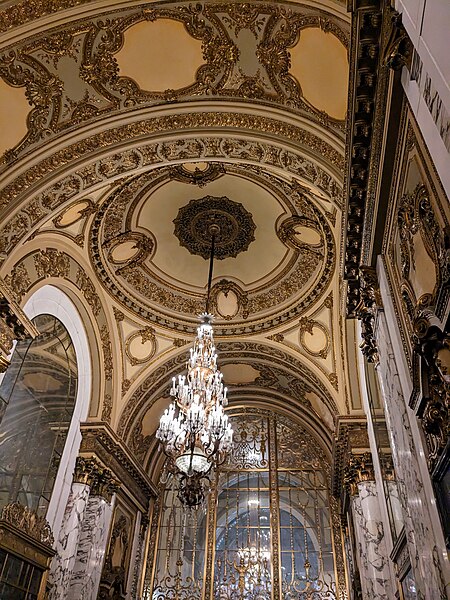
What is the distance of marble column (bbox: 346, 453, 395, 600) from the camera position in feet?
22.8

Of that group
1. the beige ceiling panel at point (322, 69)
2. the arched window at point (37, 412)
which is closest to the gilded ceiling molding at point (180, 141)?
the beige ceiling panel at point (322, 69)

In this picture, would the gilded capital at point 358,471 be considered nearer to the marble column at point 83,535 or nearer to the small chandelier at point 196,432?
the small chandelier at point 196,432

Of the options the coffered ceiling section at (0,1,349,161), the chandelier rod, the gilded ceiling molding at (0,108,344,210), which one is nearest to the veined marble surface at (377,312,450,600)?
the gilded ceiling molding at (0,108,344,210)

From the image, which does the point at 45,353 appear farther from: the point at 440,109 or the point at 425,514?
the point at 440,109

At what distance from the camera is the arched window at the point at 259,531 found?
10203 mm

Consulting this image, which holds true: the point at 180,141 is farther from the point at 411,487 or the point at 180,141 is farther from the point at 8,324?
the point at 411,487

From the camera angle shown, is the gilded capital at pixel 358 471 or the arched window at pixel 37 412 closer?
the arched window at pixel 37 412

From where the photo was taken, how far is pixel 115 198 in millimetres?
8258

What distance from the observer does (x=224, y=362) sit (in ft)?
37.1

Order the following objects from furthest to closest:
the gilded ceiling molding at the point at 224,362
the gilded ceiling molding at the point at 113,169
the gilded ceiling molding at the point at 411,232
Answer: the gilded ceiling molding at the point at 224,362 < the gilded ceiling molding at the point at 113,169 < the gilded ceiling molding at the point at 411,232

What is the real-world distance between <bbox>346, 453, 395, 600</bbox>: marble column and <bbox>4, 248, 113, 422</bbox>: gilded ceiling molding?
483 centimetres

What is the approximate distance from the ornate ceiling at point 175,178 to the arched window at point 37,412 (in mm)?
839

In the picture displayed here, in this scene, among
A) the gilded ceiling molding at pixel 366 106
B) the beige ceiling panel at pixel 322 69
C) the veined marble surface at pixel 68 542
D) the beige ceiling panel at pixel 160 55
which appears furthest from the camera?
the veined marble surface at pixel 68 542

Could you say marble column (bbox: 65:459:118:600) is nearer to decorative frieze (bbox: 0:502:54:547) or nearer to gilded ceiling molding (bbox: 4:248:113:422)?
decorative frieze (bbox: 0:502:54:547)
